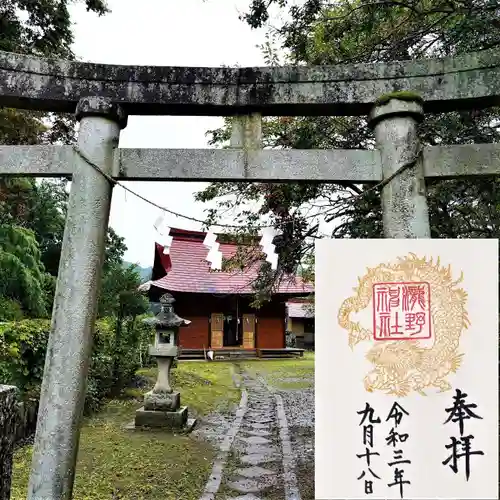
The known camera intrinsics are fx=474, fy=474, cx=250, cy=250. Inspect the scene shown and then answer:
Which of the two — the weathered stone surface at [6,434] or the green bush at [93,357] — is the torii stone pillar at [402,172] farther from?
the green bush at [93,357]

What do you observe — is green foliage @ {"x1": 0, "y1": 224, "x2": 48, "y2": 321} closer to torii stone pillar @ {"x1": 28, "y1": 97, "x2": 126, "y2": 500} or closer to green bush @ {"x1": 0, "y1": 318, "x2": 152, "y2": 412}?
green bush @ {"x1": 0, "y1": 318, "x2": 152, "y2": 412}

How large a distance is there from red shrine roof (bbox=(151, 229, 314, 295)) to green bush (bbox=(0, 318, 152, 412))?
6.99 meters

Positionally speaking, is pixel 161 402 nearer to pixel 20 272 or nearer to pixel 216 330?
pixel 20 272

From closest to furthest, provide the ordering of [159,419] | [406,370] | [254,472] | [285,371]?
[406,370] < [254,472] < [159,419] < [285,371]

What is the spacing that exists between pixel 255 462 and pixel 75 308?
4.06 metres

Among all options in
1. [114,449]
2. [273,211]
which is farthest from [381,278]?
[114,449]

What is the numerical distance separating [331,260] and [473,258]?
0.64 meters

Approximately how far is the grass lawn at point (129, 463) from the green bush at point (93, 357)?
0.55 metres

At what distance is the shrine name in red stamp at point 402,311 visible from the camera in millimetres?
2219

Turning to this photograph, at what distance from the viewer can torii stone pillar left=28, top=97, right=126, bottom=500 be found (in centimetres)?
321

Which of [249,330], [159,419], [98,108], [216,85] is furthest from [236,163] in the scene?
[249,330]

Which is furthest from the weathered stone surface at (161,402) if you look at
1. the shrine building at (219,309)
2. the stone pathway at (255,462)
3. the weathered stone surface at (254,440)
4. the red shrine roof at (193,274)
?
the shrine building at (219,309)

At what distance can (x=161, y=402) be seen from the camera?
819 centimetres

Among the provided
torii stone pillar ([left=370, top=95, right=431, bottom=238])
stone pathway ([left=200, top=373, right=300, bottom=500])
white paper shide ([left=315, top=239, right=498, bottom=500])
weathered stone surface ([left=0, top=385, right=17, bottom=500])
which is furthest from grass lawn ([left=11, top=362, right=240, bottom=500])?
torii stone pillar ([left=370, top=95, right=431, bottom=238])
